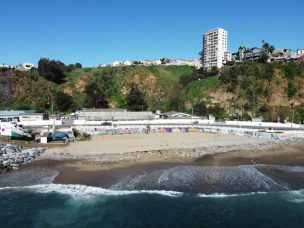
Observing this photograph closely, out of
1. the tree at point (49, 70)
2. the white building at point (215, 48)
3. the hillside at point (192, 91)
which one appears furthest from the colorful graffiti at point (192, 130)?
the white building at point (215, 48)

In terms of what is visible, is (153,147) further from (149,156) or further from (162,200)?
(162,200)

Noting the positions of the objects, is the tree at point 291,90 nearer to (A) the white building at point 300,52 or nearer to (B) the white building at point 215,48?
(A) the white building at point 300,52

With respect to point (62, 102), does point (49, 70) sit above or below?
above

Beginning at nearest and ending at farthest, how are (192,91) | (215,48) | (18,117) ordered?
(18,117) < (192,91) < (215,48)

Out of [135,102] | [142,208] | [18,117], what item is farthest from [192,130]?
[142,208]

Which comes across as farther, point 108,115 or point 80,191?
point 108,115

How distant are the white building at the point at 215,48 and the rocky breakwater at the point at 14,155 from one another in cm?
11901

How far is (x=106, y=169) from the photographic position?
113 feet

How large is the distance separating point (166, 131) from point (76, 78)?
192 ft

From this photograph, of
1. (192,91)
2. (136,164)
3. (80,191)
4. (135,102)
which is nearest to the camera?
(80,191)

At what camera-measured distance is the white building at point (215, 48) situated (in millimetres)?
153500

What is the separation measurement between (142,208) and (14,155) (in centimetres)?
2260

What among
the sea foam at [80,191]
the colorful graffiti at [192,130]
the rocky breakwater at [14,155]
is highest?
the colorful graffiti at [192,130]

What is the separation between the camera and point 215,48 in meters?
155
